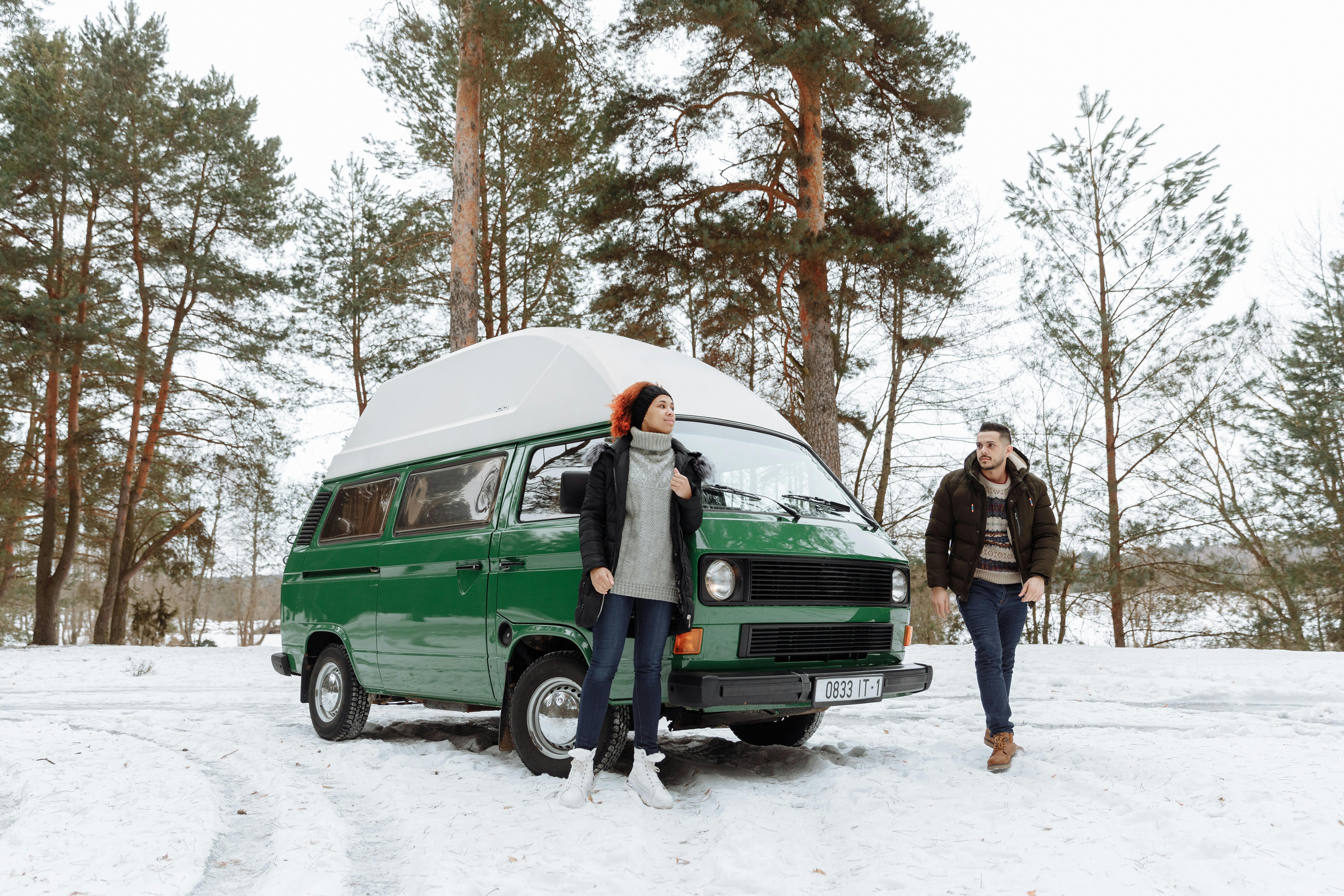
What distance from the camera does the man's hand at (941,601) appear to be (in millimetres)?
4887

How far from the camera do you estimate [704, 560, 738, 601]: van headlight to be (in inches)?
173

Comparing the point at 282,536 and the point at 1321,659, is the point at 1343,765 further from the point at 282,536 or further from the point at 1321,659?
the point at 282,536

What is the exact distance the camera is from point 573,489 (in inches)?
176

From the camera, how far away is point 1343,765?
4.75m

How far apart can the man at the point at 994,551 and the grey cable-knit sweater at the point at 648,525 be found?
1549 millimetres

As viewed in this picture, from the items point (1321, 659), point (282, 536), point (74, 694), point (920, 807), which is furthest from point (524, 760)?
point (282, 536)

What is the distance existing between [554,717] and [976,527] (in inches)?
101

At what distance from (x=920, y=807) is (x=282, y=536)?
27.8m

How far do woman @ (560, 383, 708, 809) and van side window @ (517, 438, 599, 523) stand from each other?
61 cm

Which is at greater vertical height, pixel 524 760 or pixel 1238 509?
pixel 1238 509

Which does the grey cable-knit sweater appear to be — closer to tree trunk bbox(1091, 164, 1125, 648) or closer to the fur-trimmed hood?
the fur-trimmed hood

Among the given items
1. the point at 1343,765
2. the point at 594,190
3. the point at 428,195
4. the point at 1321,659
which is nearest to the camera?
the point at 1343,765

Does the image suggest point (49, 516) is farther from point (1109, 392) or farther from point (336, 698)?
point (1109, 392)

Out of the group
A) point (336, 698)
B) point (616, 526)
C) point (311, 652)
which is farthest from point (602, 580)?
point (311, 652)
